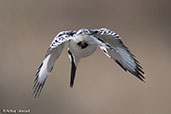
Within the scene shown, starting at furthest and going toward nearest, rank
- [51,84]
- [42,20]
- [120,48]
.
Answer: [42,20] → [51,84] → [120,48]

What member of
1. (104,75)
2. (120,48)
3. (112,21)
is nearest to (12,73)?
(104,75)

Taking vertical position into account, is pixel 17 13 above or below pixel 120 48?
above

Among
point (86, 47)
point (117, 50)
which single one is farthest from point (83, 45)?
point (117, 50)

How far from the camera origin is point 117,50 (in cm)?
179

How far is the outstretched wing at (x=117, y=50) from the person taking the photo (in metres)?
1.70

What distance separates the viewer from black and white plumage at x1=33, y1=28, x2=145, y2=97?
1643 millimetres

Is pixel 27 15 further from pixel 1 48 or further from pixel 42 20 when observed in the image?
pixel 1 48

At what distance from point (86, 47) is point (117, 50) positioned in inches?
6.1

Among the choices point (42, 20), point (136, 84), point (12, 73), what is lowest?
point (136, 84)

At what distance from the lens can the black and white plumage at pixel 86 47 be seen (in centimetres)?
164

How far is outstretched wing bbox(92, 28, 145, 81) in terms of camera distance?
1.70m

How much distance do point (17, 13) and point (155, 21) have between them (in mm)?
938

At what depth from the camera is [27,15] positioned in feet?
12.5

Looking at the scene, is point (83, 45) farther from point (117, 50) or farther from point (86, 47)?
point (117, 50)
